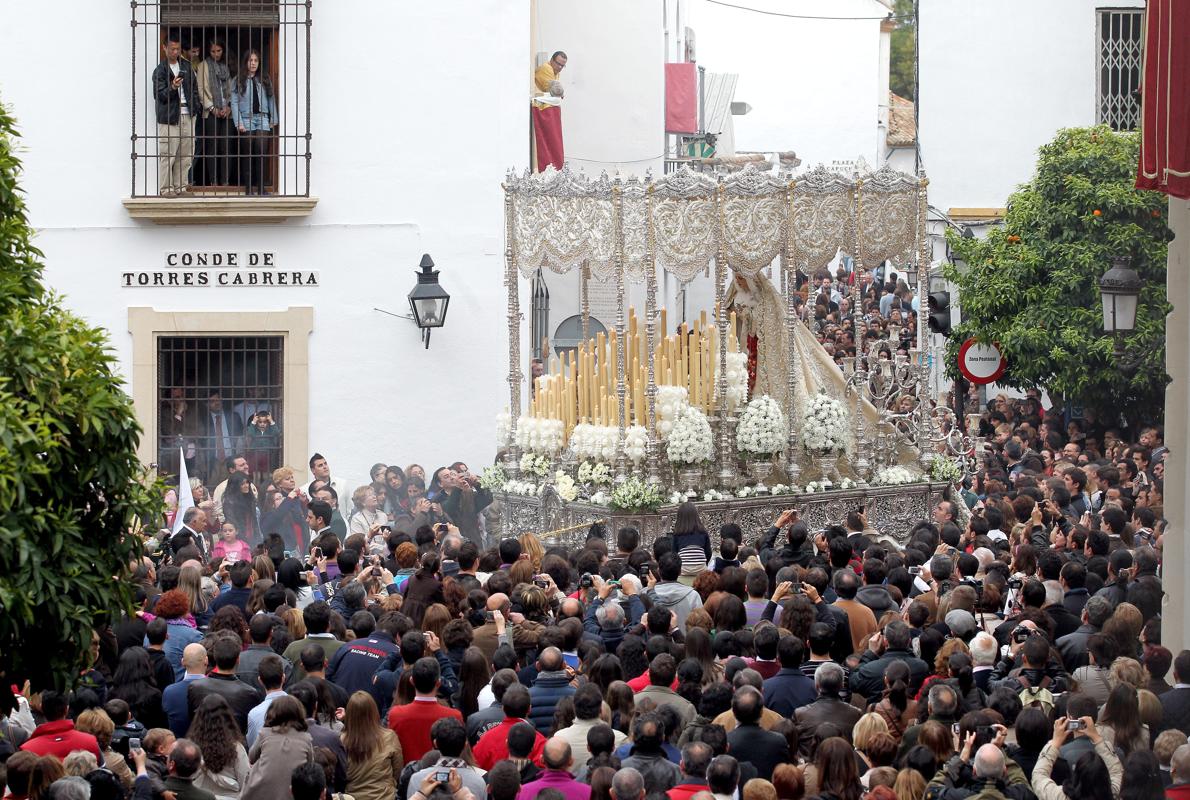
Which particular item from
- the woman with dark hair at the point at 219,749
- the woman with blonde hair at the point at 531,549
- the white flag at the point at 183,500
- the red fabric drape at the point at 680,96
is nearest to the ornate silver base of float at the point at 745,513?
the white flag at the point at 183,500

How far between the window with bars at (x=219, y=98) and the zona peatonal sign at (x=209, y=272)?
2.23 ft

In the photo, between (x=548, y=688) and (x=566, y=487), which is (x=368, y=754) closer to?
(x=548, y=688)

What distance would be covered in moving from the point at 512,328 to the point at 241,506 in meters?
3.37


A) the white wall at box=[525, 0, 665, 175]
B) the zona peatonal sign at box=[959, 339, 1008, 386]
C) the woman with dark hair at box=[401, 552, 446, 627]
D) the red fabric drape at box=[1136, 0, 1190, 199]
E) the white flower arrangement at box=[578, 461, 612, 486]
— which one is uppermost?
the white wall at box=[525, 0, 665, 175]

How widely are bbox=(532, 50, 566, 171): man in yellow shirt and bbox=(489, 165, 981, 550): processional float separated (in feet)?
13.8

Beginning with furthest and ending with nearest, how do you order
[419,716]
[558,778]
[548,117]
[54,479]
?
[548,117] → [419,716] → [558,778] → [54,479]

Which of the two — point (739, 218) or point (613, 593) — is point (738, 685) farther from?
point (739, 218)

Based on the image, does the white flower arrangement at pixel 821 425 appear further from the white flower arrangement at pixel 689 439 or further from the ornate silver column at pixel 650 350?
the ornate silver column at pixel 650 350

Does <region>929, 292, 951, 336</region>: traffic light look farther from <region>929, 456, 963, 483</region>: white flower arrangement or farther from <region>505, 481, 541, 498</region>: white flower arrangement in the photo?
<region>505, 481, 541, 498</region>: white flower arrangement

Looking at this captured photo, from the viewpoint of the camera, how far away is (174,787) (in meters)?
8.85

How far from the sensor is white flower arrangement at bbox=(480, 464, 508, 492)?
61.6ft

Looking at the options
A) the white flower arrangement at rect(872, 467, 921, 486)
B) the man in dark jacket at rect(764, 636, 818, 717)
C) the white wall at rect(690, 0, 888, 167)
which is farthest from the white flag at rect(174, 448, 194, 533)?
the white wall at rect(690, 0, 888, 167)

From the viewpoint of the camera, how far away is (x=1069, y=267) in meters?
23.4

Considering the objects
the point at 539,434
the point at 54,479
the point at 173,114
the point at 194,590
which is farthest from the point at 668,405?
the point at 54,479
